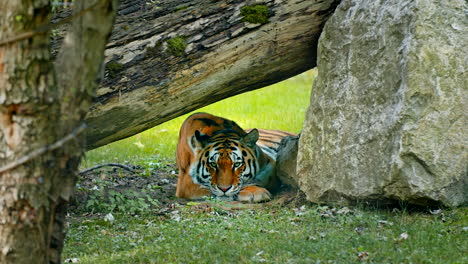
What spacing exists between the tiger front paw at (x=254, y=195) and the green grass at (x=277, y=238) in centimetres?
100

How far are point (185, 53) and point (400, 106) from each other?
2.31 m

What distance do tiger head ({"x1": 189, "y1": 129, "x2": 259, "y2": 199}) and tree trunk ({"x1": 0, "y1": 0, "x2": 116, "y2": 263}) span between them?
4185 millimetres

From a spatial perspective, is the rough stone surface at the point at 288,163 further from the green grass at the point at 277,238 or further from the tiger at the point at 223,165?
the green grass at the point at 277,238

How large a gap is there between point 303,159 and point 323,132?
447mm

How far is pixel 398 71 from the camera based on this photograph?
5629 mm

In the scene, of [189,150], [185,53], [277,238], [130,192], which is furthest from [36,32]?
[189,150]

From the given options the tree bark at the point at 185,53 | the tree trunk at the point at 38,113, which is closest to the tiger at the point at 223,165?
the tree bark at the point at 185,53

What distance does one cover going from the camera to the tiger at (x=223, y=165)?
769 cm

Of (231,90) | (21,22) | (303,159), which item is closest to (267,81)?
(231,90)

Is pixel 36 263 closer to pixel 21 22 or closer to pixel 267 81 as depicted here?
pixel 21 22

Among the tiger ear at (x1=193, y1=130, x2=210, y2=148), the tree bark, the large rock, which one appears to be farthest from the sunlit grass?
the large rock

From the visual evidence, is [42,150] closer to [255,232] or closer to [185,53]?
[255,232]

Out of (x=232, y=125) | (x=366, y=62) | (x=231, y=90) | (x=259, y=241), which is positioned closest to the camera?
(x=259, y=241)

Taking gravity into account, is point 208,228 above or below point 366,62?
below
